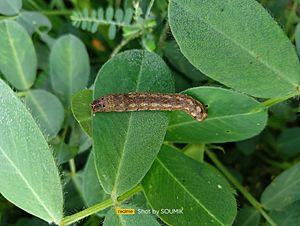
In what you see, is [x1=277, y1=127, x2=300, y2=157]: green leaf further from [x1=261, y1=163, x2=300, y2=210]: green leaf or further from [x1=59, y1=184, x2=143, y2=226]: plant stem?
[x1=59, y1=184, x2=143, y2=226]: plant stem

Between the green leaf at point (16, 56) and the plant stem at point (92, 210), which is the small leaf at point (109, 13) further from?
the plant stem at point (92, 210)

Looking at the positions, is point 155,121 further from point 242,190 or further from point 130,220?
point 242,190

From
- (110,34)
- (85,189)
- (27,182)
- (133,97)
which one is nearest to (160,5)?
(110,34)

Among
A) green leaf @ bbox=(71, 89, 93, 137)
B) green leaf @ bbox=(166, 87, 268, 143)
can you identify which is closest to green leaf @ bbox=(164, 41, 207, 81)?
green leaf @ bbox=(166, 87, 268, 143)

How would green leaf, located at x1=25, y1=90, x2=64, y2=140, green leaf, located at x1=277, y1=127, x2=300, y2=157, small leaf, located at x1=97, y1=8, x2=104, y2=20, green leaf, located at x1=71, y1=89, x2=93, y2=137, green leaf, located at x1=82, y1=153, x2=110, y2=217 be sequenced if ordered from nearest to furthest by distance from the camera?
green leaf, located at x1=71, y1=89, x2=93, y2=137 < green leaf, located at x1=82, y1=153, x2=110, y2=217 < green leaf, located at x1=25, y1=90, x2=64, y2=140 < small leaf, located at x1=97, y1=8, x2=104, y2=20 < green leaf, located at x1=277, y1=127, x2=300, y2=157

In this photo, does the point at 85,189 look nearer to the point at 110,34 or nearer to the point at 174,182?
the point at 174,182

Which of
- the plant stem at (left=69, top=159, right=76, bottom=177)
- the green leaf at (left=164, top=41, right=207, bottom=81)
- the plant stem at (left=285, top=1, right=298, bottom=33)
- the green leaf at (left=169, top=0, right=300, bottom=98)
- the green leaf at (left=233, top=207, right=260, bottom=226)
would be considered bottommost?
the plant stem at (left=69, top=159, right=76, bottom=177)
